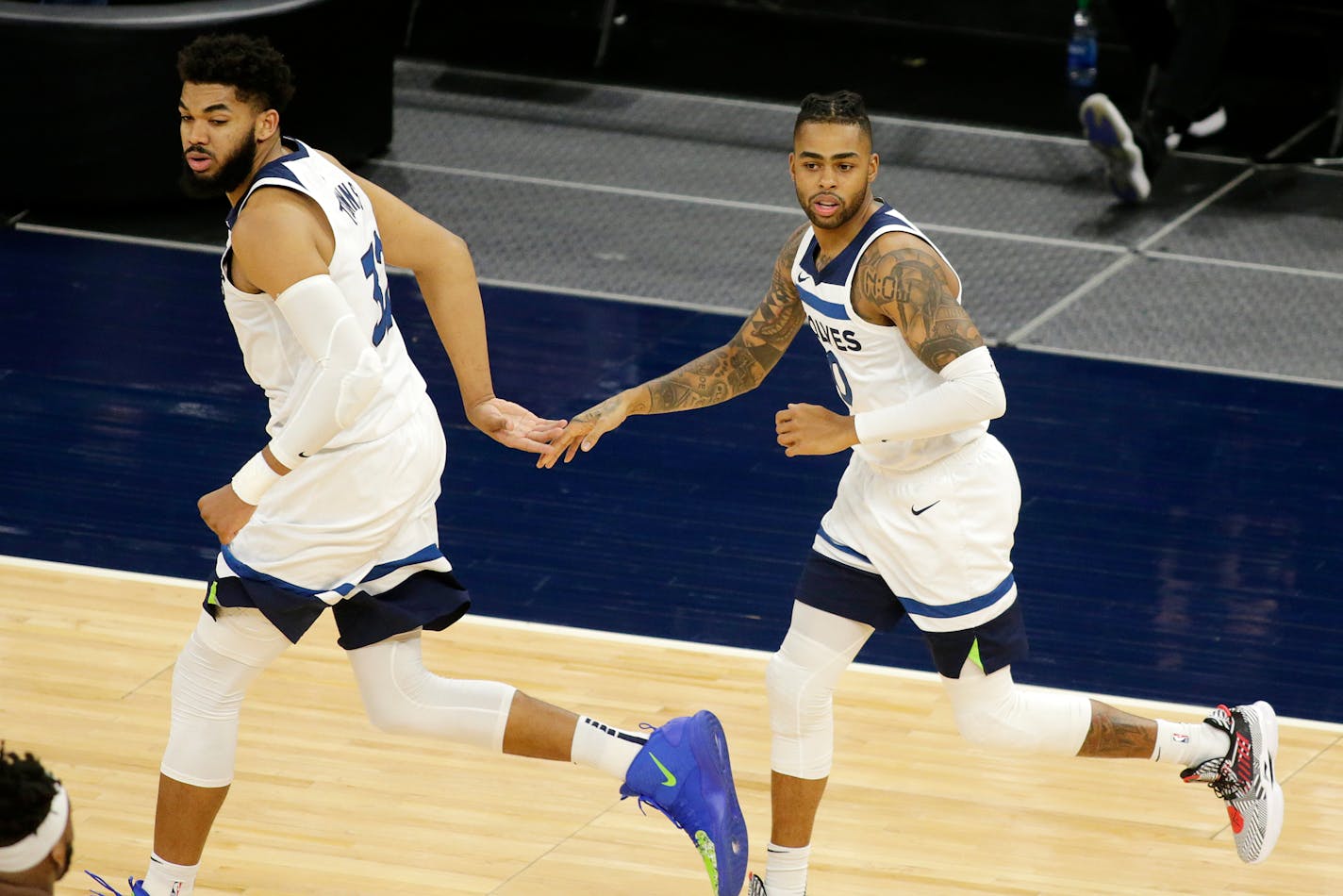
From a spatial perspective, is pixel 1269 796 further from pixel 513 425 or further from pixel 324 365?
pixel 324 365

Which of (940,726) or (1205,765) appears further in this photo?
(940,726)

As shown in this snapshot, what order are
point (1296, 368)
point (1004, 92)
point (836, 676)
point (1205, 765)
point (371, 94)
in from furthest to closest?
point (1004, 92)
point (371, 94)
point (1296, 368)
point (1205, 765)
point (836, 676)

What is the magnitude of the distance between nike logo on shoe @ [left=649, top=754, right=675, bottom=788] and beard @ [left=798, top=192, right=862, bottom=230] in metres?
1.02

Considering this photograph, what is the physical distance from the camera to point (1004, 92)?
34.0ft

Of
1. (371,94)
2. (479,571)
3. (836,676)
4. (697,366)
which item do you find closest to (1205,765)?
(836,676)

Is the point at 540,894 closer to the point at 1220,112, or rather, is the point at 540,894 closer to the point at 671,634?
the point at 671,634

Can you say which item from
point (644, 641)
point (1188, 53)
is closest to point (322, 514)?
point (644, 641)

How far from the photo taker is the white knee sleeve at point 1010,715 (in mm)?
3643

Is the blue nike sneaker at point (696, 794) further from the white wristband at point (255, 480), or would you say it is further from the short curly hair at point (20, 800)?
the short curly hair at point (20, 800)

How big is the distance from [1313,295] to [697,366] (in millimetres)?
4661

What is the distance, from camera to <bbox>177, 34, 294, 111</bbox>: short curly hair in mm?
3273

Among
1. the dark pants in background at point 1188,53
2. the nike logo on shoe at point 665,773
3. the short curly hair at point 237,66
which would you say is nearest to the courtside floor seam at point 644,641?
the nike logo on shoe at point 665,773

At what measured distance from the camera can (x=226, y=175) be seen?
131 inches

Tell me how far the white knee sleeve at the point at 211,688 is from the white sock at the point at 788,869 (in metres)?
1.03
